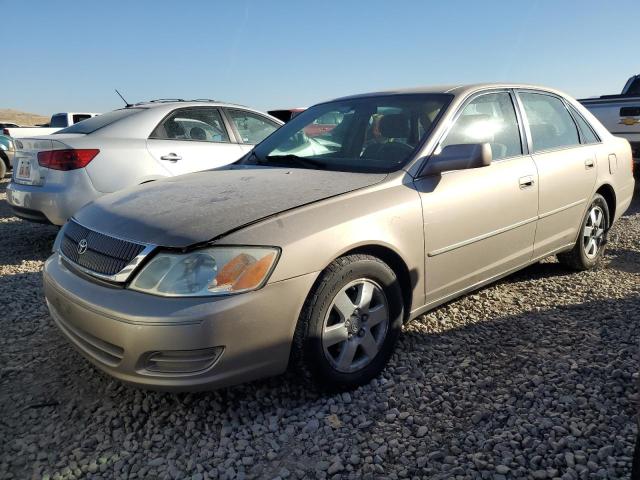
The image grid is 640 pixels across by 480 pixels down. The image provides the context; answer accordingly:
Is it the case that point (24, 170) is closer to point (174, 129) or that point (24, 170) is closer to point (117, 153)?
point (117, 153)

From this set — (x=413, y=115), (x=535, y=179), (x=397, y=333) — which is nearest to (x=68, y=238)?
(x=397, y=333)

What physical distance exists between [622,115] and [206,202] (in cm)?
761

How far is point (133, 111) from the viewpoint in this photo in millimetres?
5539

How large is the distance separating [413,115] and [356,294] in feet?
4.45

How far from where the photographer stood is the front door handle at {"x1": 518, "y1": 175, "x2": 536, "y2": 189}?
11.1 ft

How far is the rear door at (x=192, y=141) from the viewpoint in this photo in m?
5.35

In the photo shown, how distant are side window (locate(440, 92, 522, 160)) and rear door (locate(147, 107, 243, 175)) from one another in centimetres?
321

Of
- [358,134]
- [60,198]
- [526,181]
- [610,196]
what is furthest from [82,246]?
[610,196]

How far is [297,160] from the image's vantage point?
3.40 m

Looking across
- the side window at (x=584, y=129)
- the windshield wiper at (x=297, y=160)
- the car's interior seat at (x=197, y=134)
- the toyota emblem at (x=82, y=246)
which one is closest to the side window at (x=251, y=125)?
the car's interior seat at (x=197, y=134)

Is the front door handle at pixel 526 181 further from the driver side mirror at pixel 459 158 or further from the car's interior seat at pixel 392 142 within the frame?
the car's interior seat at pixel 392 142

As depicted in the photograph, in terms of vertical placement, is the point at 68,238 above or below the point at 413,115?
below

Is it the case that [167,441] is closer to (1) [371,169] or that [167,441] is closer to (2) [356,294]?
(2) [356,294]

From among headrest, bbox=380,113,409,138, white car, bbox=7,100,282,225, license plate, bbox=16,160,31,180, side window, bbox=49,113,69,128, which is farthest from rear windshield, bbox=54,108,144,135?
side window, bbox=49,113,69,128
